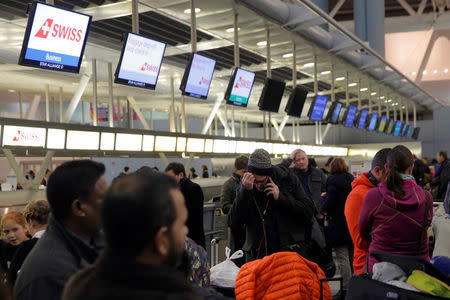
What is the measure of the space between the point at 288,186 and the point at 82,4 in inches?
228

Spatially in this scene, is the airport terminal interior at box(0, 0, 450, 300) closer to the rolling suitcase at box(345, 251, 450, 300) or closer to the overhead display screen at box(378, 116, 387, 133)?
the rolling suitcase at box(345, 251, 450, 300)

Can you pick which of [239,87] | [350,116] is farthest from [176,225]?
[350,116]

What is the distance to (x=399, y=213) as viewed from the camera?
314 centimetres

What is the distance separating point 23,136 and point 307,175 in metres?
4.35

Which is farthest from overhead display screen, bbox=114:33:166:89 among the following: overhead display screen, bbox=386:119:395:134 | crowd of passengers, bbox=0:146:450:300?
overhead display screen, bbox=386:119:395:134

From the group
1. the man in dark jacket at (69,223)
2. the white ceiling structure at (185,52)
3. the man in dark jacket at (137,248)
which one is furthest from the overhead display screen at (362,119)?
the man in dark jacket at (137,248)

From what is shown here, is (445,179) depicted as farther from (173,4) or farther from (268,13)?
(173,4)

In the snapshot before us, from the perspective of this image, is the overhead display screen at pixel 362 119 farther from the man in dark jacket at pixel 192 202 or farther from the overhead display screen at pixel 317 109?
the man in dark jacket at pixel 192 202

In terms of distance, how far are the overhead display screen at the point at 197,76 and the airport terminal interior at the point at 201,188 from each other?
0.03 metres

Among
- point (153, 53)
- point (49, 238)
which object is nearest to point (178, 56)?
point (153, 53)

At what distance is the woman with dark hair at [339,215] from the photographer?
5.63 m

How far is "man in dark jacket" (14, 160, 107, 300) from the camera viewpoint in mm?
1599

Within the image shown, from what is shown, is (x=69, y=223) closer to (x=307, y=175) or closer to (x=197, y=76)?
(x=307, y=175)

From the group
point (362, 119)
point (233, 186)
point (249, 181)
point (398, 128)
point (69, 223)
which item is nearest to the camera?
point (69, 223)
